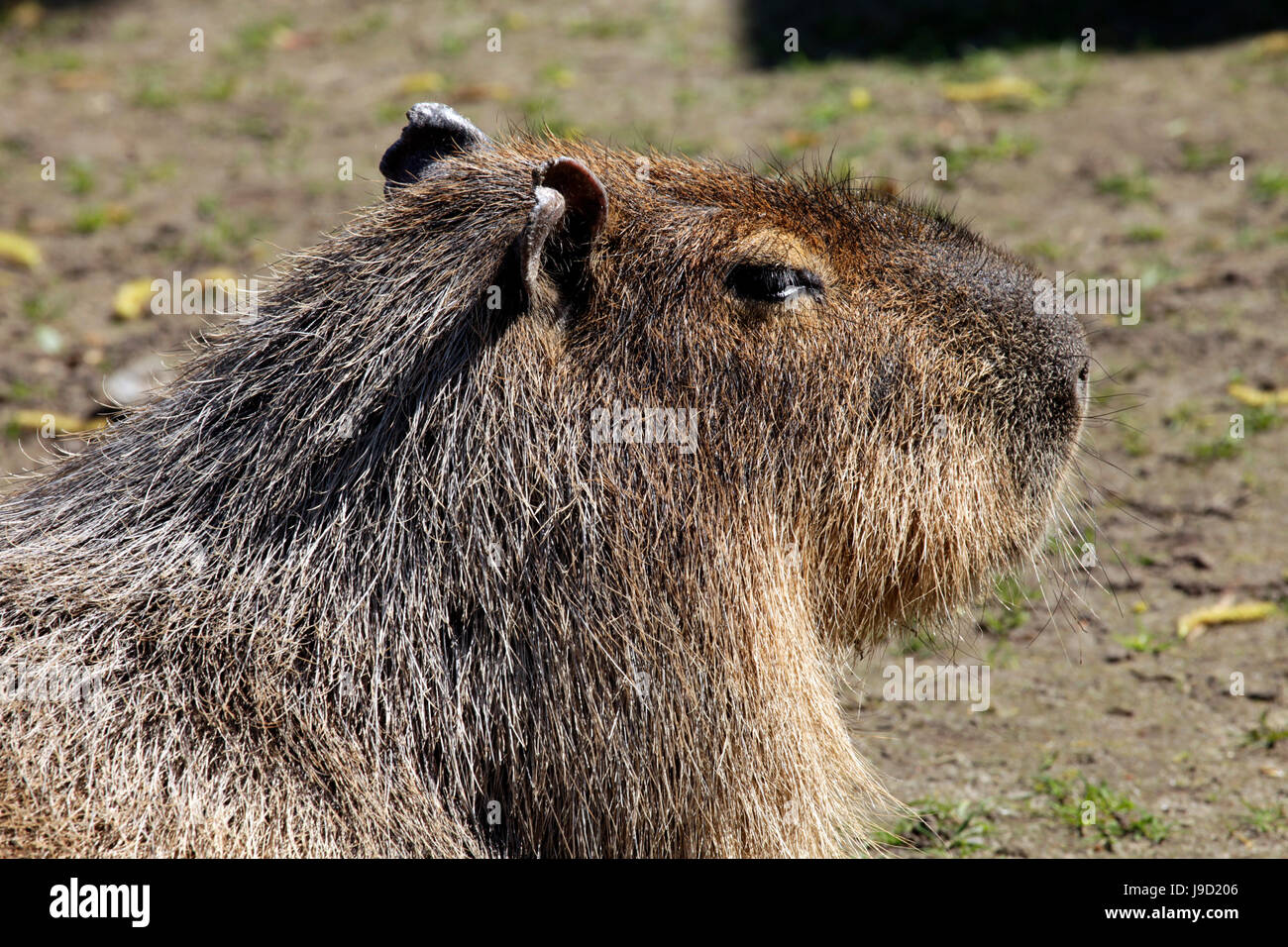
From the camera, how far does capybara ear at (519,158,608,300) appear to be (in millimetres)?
2494

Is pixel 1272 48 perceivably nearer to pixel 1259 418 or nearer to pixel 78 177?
pixel 1259 418

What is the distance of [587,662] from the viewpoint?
2566 mm

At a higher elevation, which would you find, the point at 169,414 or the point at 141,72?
the point at 141,72

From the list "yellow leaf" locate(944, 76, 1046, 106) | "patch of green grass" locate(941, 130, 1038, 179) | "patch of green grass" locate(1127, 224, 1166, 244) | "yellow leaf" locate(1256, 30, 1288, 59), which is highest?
"yellow leaf" locate(1256, 30, 1288, 59)

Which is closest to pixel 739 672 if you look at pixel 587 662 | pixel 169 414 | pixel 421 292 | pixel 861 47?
pixel 587 662

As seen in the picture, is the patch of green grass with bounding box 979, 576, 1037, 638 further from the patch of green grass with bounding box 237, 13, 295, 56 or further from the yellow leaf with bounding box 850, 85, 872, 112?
the patch of green grass with bounding box 237, 13, 295, 56

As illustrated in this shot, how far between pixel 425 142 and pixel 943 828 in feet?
7.23

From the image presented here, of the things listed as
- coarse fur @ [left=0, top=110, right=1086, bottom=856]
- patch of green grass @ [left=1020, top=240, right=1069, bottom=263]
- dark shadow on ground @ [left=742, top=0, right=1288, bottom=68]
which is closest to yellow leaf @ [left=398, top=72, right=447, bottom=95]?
dark shadow on ground @ [left=742, top=0, right=1288, bottom=68]

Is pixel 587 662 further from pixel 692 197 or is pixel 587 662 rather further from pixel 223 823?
pixel 692 197

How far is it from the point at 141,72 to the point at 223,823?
7745 millimetres

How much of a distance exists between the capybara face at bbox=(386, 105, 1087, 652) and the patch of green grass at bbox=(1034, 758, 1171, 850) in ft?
2.77

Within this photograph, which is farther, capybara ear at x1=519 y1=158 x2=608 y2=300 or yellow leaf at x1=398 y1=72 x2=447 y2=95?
yellow leaf at x1=398 y1=72 x2=447 y2=95

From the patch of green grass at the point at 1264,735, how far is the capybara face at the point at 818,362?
43.1 inches

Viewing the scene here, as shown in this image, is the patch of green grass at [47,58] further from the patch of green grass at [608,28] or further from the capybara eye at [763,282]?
the capybara eye at [763,282]
